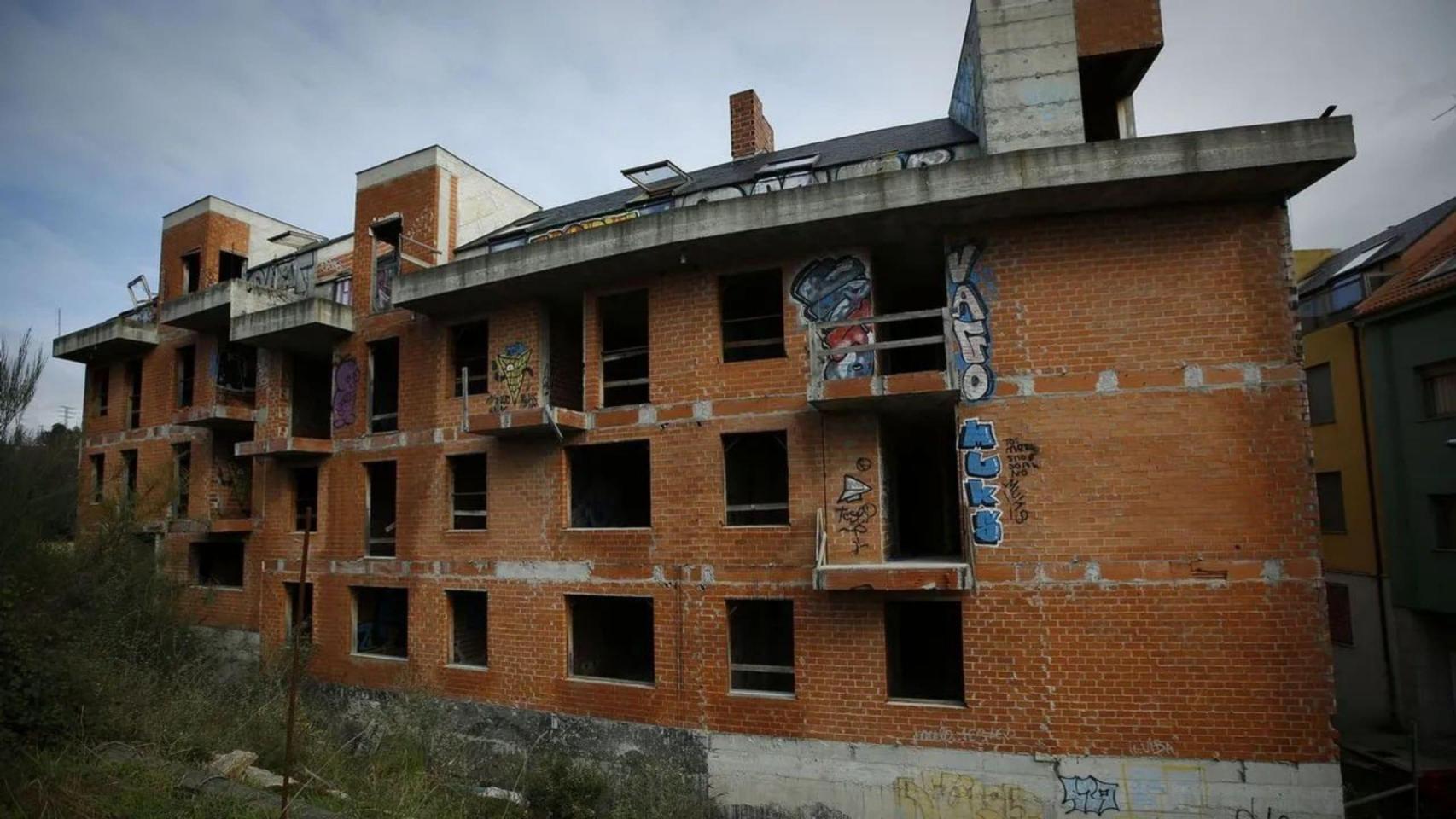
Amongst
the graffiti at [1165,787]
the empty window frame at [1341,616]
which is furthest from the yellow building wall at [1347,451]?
the graffiti at [1165,787]

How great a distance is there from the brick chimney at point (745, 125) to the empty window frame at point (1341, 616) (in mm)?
16887

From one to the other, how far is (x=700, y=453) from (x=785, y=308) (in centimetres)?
256

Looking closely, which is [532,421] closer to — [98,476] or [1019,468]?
[1019,468]

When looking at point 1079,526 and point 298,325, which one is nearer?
point 1079,526

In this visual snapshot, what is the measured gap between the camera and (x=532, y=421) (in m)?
11.8

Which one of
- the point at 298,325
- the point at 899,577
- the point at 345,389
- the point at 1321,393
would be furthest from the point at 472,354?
the point at 1321,393

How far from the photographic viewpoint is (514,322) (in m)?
13.2

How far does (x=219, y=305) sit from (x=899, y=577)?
16.9m

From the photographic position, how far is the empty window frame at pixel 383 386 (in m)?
15.1

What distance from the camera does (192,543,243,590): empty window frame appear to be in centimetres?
1894

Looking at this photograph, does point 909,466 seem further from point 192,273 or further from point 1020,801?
point 192,273

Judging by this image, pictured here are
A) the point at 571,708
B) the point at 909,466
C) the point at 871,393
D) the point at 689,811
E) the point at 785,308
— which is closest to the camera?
the point at 871,393

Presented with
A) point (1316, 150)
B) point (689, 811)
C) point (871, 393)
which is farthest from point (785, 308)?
point (689, 811)

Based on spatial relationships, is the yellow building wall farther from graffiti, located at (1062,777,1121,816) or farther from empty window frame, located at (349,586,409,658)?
empty window frame, located at (349,586,409,658)
